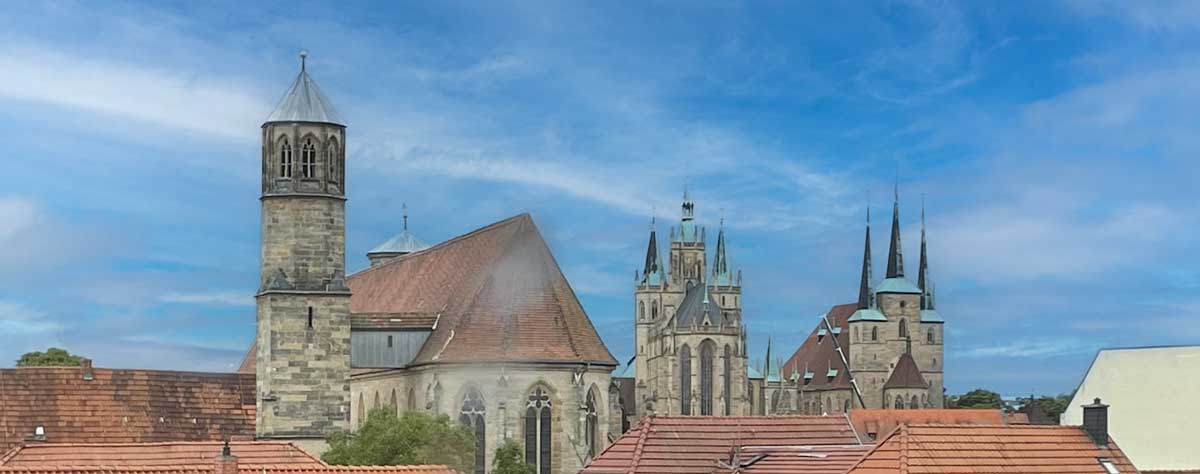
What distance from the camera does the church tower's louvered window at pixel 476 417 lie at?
63.1 m

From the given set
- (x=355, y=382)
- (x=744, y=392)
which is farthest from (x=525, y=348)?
(x=744, y=392)

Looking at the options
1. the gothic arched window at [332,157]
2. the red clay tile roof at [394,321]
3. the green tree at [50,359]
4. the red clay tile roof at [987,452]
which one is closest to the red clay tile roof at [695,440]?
the red clay tile roof at [987,452]

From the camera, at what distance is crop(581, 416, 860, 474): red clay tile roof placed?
117 feet

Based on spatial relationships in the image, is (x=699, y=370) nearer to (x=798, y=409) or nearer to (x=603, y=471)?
(x=798, y=409)

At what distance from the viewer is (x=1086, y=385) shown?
180ft

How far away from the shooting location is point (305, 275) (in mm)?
57156

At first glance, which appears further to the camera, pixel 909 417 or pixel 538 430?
pixel 909 417

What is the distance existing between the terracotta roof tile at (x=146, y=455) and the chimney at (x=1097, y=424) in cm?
1396

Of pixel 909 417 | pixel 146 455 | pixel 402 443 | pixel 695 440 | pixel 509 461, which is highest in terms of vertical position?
pixel 695 440

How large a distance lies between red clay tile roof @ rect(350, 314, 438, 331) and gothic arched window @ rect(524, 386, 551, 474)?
483cm

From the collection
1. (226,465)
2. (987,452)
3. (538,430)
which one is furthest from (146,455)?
(538,430)

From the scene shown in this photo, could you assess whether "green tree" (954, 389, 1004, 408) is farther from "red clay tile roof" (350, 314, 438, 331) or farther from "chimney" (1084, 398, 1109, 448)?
"chimney" (1084, 398, 1109, 448)

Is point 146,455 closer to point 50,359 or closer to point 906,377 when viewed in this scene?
point 50,359

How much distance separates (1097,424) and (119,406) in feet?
88.9
